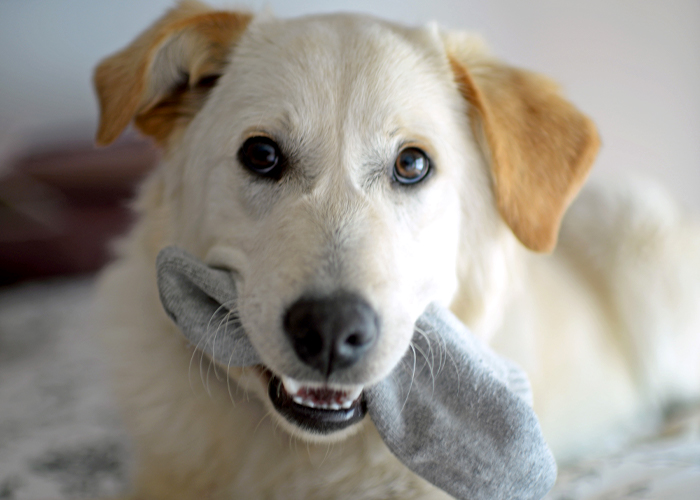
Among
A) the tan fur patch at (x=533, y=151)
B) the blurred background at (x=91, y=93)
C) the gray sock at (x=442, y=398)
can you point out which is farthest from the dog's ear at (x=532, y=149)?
the blurred background at (x=91, y=93)

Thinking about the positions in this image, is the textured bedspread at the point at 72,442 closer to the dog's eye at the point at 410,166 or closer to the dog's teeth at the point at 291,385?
the dog's teeth at the point at 291,385

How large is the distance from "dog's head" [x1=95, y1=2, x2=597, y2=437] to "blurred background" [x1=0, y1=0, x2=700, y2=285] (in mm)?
1996

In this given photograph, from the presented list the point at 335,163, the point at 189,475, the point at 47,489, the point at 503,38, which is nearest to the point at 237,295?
the point at 335,163

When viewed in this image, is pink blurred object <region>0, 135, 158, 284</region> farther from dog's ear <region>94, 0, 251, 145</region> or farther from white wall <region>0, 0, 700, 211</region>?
dog's ear <region>94, 0, 251, 145</region>

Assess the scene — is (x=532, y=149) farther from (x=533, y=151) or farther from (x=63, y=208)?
(x=63, y=208)

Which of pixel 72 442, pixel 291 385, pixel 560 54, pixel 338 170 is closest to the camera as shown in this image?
pixel 291 385

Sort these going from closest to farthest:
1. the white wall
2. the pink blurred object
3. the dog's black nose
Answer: the dog's black nose, the pink blurred object, the white wall

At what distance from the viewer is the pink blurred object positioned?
3.09 metres

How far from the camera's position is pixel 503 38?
3.51 metres

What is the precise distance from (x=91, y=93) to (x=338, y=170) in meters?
3.14

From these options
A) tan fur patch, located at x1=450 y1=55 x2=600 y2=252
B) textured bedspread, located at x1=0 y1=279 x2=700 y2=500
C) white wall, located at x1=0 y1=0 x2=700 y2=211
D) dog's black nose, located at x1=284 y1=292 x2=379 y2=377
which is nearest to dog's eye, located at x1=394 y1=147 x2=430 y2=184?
tan fur patch, located at x1=450 y1=55 x2=600 y2=252

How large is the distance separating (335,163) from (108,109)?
0.60 m

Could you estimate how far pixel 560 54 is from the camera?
3.43m

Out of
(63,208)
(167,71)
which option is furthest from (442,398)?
(63,208)
